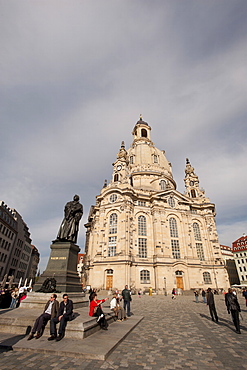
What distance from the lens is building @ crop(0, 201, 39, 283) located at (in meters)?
42.2

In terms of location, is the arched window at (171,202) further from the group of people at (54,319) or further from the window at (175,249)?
the group of people at (54,319)

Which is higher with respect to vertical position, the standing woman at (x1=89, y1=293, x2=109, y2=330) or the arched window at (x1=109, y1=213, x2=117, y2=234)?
the arched window at (x1=109, y1=213, x2=117, y2=234)

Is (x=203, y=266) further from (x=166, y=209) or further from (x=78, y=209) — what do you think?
(x=78, y=209)

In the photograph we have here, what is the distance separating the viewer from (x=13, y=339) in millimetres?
5879

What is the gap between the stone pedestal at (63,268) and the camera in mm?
9578

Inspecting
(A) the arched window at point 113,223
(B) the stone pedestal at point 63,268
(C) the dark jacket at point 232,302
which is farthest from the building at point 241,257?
(B) the stone pedestal at point 63,268

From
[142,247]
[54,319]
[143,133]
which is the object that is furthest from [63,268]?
[143,133]

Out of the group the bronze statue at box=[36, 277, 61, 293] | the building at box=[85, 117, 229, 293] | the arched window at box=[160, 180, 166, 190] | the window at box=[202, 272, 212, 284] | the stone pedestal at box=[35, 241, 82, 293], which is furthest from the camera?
the arched window at box=[160, 180, 166, 190]

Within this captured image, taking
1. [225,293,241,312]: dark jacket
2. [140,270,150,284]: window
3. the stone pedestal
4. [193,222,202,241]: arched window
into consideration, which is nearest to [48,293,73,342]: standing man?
the stone pedestal

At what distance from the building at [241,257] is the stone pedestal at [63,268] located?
70.7 m

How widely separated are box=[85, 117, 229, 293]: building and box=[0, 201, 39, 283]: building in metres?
20.3

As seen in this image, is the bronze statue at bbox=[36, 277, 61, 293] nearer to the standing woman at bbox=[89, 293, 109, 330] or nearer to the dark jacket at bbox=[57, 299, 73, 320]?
the standing woman at bbox=[89, 293, 109, 330]

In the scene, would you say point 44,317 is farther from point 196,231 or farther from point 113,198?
point 196,231

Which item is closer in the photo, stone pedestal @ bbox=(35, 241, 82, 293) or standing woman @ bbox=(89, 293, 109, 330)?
standing woman @ bbox=(89, 293, 109, 330)
